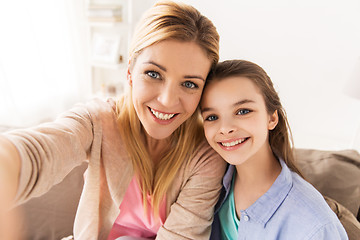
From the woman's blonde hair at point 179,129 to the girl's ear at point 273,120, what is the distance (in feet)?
0.89

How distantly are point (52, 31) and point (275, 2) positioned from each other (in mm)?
1828

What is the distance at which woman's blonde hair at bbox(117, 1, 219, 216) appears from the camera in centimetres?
84

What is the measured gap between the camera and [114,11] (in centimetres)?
241

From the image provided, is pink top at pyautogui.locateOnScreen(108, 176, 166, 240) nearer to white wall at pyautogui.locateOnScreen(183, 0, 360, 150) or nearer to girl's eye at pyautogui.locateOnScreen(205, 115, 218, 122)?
girl's eye at pyautogui.locateOnScreen(205, 115, 218, 122)

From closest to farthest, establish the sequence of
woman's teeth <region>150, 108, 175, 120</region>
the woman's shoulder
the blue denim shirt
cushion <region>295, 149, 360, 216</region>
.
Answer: the blue denim shirt → woman's teeth <region>150, 108, 175, 120</region> → the woman's shoulder → cushion <region>295, 149, 360, 216</region>

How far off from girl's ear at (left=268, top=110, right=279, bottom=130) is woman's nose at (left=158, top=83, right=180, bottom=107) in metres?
0.37

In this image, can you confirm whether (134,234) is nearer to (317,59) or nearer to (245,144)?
(245,144)

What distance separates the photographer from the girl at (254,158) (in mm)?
881

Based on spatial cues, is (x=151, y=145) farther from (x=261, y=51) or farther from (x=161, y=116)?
(x=261, y=51)

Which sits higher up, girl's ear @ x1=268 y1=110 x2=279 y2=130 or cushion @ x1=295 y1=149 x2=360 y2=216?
girl's ear @ x1=268 y1=110 x2=279 y2=130

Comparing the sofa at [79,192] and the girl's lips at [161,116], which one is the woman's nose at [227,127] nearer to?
the girl's lips at [161,116]

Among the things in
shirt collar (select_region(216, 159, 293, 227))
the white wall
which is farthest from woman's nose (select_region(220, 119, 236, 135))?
the white wall

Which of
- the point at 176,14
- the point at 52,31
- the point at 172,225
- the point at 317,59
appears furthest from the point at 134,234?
the point at 52,31

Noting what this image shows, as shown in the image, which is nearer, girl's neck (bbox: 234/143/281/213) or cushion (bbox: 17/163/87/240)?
girl's neck (bbox: 234/143/281/213)
